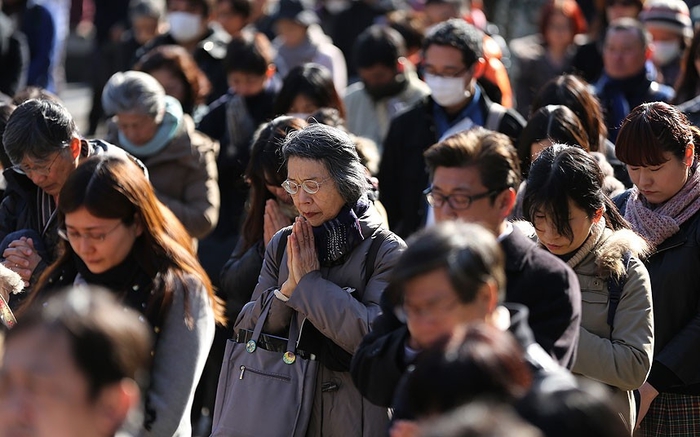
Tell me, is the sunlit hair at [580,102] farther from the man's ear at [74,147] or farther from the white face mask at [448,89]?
the man's ear at [74,147]

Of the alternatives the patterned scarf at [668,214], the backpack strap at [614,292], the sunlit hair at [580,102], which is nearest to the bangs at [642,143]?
the patterned scarf at [668,214]

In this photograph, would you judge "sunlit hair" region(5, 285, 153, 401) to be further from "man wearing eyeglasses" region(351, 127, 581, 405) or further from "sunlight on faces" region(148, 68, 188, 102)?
"sunlight on faces" region(148, 68, 188, 102)

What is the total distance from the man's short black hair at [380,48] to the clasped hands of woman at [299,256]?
4.01m

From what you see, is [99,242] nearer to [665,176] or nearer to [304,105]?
[665,176]

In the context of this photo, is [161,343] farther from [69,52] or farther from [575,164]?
[69,52]

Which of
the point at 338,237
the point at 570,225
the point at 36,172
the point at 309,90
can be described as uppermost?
the point at 570,225

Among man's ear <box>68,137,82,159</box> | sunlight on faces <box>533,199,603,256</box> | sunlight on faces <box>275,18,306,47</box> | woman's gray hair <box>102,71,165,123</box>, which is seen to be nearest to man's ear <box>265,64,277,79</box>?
woman's gray hair <box>102,71,165,123</box>

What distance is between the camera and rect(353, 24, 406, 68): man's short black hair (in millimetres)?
8430

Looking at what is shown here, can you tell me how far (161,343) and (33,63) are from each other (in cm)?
787

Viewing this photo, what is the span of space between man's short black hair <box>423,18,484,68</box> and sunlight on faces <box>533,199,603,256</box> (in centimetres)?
281

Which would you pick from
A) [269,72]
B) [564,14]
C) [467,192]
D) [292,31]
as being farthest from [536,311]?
[564,14]

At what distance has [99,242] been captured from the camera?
13.5 ft

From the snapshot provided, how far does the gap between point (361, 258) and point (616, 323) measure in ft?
3.27

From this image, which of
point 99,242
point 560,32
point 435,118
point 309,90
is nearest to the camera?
point 99,242
